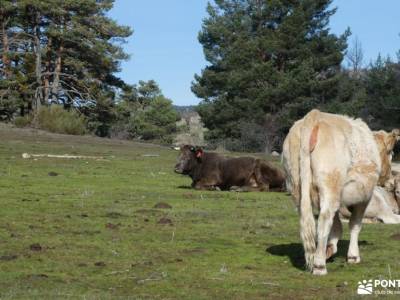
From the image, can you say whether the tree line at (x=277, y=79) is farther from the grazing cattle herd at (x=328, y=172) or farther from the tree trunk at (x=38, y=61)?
the grazing cattle herd at (x=328, y=172)

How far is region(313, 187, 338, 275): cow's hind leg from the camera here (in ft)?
28.1

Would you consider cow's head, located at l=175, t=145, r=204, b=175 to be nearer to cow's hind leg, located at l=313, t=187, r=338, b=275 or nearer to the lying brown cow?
the lying brown cow

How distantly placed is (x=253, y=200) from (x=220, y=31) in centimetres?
4789

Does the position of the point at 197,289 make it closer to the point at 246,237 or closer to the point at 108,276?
the point at 108,276

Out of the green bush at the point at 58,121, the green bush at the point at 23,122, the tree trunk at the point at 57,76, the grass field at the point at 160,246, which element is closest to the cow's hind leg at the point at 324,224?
the grass field at the point at 160,246

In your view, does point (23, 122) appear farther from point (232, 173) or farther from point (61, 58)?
point (232, 173)

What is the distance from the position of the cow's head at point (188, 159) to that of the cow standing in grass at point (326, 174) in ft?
40.6

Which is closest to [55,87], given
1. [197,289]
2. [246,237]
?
[246,237]

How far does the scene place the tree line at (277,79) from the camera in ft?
189

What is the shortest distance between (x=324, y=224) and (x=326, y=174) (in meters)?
0.57

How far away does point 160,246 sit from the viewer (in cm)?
1054

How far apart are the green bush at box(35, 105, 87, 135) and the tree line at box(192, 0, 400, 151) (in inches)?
528

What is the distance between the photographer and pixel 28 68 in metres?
56.7

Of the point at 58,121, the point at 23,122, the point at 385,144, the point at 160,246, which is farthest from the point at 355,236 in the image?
the point at 23,122
